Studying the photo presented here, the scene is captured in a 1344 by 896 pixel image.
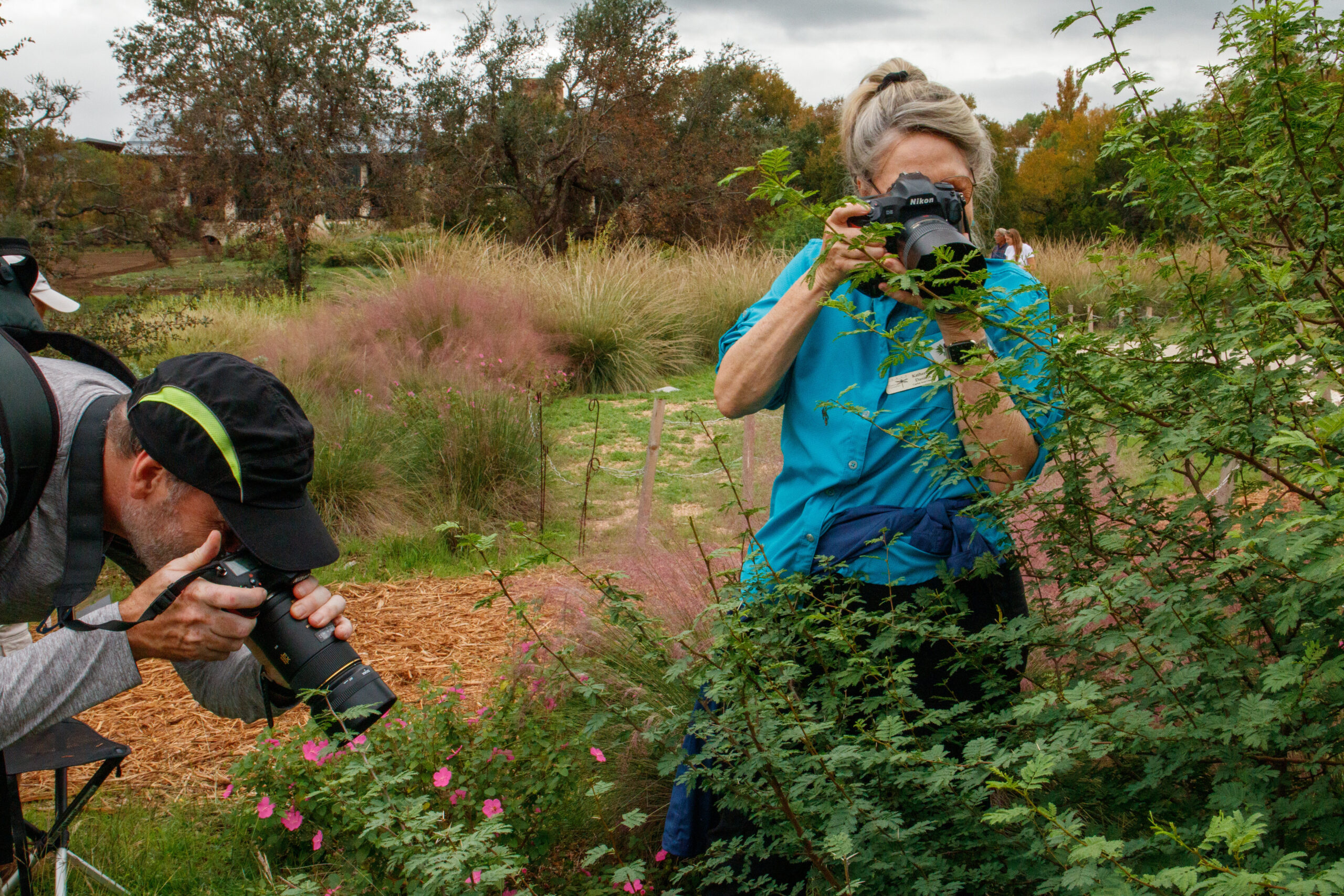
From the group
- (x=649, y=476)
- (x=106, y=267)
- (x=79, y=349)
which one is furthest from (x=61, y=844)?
(x=106, y=267)

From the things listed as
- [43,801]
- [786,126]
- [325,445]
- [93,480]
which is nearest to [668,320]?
[325,445]

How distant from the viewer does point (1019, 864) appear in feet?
4.28

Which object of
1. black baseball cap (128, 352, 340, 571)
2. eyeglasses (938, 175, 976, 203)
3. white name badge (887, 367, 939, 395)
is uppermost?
eyeglasses (938, 175, 976, 203)

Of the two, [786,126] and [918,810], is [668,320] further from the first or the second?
[786,126]

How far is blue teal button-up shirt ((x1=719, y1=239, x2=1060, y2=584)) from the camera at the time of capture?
1.78 metres

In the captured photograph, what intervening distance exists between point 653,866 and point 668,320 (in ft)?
34.8

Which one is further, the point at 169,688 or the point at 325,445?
the point at 325,445

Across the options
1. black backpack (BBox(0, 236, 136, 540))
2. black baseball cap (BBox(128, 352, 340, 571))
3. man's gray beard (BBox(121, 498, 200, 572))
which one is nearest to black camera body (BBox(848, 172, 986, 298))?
black baseball cap (BBox(128, 352, 340, 571))

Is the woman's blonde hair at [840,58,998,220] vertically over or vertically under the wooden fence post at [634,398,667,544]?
over

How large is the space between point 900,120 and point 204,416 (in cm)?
147

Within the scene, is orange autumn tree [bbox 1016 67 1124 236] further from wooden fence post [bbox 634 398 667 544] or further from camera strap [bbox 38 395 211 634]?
camera strap [bbox 38 395 211 634]

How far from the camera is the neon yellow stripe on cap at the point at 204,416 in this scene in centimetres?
171

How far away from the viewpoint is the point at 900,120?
1.93 m

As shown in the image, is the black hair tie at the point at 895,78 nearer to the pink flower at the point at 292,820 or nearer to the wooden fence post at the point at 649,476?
the pink flower at the point at 292,820
